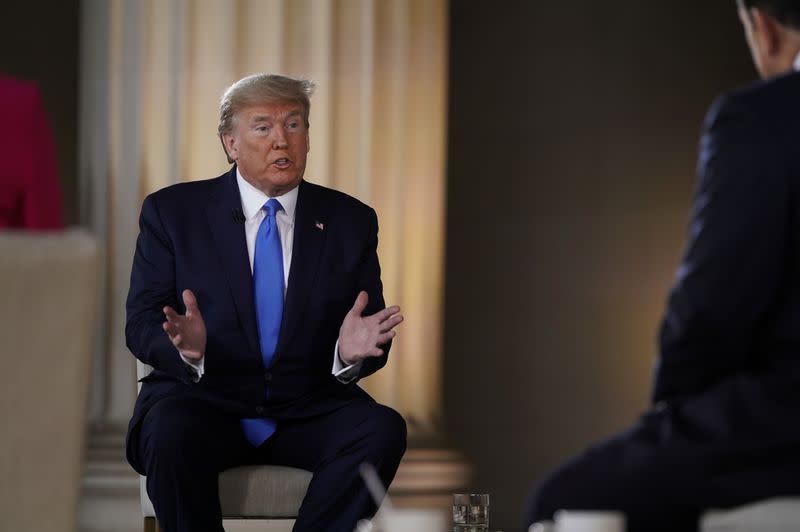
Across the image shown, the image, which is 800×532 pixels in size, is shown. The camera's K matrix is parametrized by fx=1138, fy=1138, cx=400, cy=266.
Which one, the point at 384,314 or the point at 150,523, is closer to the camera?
the point at 384,314

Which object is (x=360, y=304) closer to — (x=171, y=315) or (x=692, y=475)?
(x=171, y=315)

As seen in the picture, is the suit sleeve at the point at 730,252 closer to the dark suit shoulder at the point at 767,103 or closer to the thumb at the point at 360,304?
the dark suit shoulder at the point at 767,103

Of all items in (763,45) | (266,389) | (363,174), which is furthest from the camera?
(363,174)

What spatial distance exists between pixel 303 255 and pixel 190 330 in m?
0.46

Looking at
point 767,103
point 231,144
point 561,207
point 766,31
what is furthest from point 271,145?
point 561,207

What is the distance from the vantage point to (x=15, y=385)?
1.08m

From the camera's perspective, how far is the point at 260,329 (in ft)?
9.67

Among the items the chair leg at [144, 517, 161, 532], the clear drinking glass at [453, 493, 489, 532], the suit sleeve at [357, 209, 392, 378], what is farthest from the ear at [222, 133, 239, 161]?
the clear drinking glass at [453, 493, 489, 532]

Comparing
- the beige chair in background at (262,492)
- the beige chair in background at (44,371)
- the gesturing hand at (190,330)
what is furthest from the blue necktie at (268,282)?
the beige chair in background at (44,371)

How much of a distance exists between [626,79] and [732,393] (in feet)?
11.0

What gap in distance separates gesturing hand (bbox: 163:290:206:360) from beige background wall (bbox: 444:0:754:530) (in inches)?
77.6

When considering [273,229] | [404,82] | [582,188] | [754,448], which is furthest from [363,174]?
[754,448]

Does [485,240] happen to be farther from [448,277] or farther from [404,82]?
[404,82]

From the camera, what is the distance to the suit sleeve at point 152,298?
109 inches
